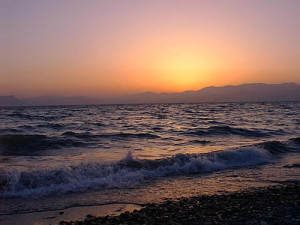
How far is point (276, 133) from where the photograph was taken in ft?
91.6

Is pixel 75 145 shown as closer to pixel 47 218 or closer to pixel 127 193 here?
pixel 127 193

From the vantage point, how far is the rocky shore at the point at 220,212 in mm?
6312

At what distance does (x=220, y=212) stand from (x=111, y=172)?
5798 millimetres

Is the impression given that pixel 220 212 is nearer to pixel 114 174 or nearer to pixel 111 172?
pixel 114 174

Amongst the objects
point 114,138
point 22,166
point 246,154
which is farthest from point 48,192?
point 114,138

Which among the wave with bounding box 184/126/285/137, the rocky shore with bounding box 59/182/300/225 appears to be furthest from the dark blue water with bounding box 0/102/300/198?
the rocky shore with bounding box 59/182/300/225

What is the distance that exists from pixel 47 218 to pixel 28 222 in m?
0.40

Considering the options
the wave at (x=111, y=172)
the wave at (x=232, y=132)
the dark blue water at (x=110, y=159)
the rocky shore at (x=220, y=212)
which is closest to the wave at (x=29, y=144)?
the dark blue water at (x=110, y=159)

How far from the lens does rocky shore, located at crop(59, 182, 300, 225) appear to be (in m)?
6.31

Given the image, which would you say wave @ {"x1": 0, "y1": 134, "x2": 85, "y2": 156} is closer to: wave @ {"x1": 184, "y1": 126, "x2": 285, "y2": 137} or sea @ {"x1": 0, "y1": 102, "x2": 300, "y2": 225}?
sea @ {"x1": 0, "y1": 102, "x2": 300, "y2": 225}

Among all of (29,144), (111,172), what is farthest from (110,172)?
(29,144)

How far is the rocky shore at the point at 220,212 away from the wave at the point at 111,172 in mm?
3017

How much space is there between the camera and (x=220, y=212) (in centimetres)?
684

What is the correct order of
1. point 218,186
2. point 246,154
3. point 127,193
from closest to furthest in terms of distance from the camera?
point 127,193 → point 218,186 → point 246,154
